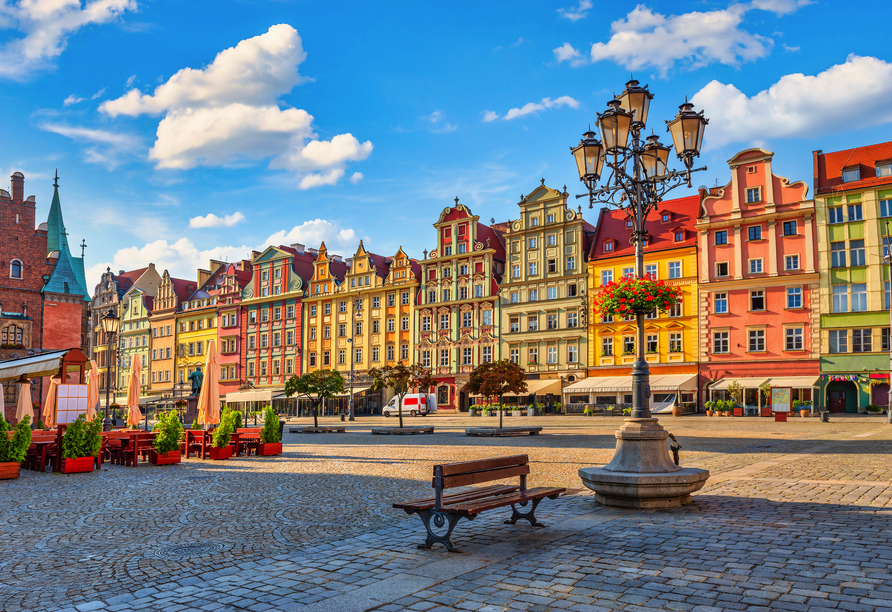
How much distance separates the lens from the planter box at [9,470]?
1375 centimetres

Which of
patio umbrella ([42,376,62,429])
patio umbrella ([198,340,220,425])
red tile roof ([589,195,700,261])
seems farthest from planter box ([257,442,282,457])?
red tile roof ([589,195,700,261])

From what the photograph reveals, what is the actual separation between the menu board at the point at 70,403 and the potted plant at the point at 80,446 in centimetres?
54

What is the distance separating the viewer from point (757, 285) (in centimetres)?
4391

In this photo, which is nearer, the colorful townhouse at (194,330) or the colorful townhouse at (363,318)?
the colorful townhouse at (363,318)

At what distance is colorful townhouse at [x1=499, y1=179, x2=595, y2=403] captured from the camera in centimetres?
5025

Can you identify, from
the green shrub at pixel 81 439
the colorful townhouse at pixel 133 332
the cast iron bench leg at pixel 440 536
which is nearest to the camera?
the cast iron bench leg at pixel 440 536

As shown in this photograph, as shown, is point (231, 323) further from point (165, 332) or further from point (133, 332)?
point (133, 332)

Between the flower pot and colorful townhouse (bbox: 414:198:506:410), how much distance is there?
38437 millimetres

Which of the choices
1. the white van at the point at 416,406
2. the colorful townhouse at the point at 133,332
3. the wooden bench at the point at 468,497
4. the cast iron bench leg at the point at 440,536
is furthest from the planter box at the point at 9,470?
the colorful townhouse at the point at 133,332

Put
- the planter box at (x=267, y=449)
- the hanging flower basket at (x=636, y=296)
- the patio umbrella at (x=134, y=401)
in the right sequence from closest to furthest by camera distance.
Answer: the hanging flower basket at (x=636, y=296), the planter box at (x=267, y=449), the patio umbrella at (x=134, y=401)

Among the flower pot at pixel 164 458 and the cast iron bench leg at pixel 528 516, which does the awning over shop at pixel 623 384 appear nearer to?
the flower pot at pixel 164 458

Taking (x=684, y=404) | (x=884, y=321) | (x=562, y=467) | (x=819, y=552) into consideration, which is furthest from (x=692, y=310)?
(x=819, y=552)

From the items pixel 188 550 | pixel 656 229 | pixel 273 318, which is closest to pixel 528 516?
pixel 188 550

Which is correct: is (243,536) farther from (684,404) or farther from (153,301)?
(153,301)
